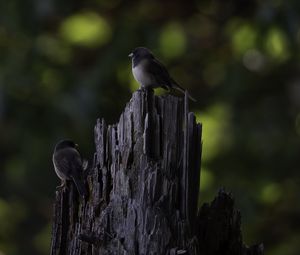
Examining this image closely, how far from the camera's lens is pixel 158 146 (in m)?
7.04

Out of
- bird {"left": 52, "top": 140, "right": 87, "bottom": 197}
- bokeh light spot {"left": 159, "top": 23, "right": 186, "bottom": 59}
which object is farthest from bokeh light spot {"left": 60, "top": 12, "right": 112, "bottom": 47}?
bird {"left": 52, "top": 140, "right": 87, "bottom": 197}

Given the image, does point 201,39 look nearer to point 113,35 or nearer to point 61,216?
point 113,35

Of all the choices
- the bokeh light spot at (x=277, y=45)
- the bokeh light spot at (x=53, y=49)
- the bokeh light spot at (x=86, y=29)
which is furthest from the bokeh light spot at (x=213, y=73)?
the bokeh light spot at (x=53, y=49)

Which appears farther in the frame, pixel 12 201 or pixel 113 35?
pixel 12 201

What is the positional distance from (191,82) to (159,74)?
9.72 metres

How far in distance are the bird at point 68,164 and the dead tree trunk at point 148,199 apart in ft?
1.34

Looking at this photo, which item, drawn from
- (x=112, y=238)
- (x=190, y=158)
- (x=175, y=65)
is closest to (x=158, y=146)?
(x=190, y=158)

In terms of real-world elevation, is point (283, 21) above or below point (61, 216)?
above

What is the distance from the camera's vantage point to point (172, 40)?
18.4m

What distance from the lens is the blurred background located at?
53.4ft

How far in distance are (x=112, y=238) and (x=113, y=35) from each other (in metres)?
10.9

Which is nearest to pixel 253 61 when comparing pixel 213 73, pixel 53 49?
pixel 213 73

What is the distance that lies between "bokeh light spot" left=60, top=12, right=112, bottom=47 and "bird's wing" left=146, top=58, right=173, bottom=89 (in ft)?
30.4

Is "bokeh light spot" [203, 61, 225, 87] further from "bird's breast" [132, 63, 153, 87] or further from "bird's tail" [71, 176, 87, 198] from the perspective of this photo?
"bird's tail" [71, 176, 87, 198]
